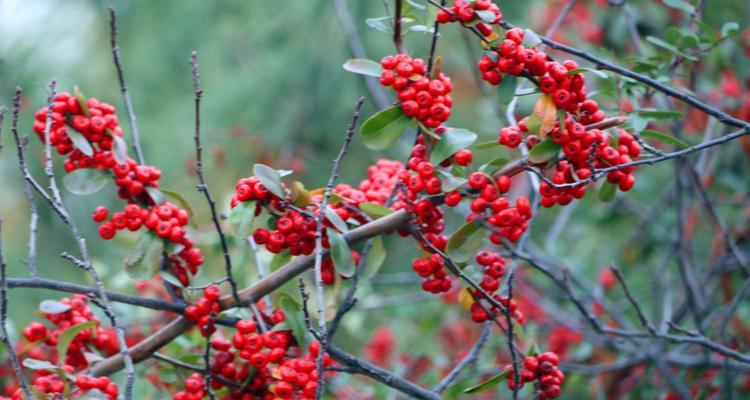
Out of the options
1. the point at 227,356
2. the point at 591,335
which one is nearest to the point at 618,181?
the point at 227,356

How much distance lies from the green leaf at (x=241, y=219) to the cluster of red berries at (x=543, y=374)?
0.58m

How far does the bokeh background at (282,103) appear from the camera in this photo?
3.24 meters

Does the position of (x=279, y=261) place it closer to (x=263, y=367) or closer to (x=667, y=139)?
(x=263, y=367)

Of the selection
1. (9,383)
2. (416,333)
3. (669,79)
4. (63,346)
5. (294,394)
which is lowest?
(416,333)

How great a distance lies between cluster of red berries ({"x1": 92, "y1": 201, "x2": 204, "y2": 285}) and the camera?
1612 mm

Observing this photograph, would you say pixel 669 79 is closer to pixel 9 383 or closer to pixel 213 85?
pixel 9 383

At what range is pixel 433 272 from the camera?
1.56m

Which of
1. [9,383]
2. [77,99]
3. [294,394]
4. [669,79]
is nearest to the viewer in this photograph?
[294,394]

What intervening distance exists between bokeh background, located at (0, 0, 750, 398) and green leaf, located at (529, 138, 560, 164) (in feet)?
5.10

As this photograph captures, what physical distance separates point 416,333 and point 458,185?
2.12 metres

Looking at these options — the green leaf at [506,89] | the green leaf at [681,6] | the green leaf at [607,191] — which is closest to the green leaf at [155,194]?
the green leaf at [506,89]

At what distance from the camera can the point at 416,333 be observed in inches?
136

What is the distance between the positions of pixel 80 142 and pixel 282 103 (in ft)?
9.85

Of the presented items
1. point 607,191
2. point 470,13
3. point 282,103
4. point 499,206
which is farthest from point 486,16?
point 282,103
